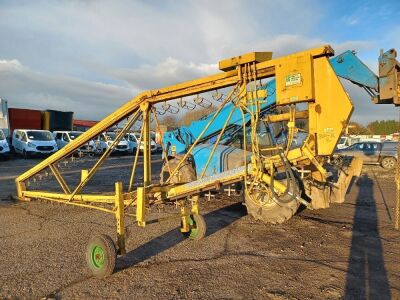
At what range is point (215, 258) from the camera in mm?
5273

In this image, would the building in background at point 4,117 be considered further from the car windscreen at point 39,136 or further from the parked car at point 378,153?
the parked car at point 378,153

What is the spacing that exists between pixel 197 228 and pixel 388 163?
1656 centimetres

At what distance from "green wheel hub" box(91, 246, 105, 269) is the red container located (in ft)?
88.9

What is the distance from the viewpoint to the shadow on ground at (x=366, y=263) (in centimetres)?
415

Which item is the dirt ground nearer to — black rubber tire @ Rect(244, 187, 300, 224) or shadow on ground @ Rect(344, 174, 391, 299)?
shadow on ground @ Rect(344, 174, 391, 299)

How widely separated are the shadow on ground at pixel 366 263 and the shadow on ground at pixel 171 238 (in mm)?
2418

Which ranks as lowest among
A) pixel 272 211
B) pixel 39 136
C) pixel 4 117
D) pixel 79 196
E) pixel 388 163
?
pixel 272 211

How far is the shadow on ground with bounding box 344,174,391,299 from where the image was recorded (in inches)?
163

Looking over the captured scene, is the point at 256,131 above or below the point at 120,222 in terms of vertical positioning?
above

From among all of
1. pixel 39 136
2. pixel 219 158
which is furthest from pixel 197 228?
pixel 39 136

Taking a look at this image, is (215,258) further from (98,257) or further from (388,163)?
(388,163)

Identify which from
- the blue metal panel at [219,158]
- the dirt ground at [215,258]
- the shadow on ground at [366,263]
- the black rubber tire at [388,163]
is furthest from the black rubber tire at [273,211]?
the black rubber tire at [388,163]

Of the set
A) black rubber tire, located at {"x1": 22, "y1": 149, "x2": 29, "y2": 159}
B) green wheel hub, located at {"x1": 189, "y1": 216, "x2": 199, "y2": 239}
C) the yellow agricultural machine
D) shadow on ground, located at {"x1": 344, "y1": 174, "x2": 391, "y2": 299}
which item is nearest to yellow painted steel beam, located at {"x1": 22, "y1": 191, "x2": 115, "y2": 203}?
the yellow agricultural machine

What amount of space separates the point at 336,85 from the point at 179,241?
3.52 m
